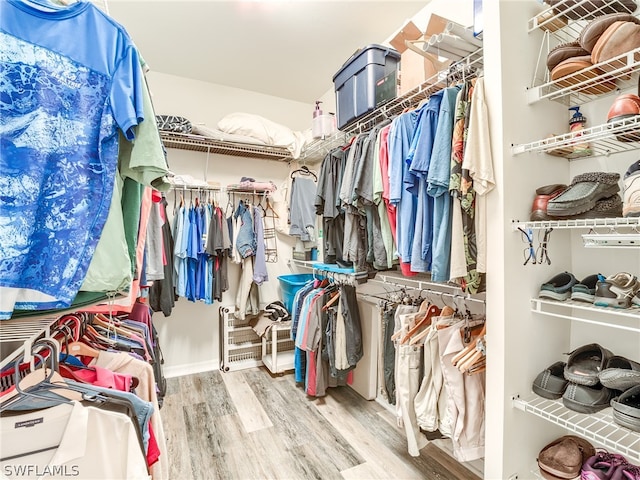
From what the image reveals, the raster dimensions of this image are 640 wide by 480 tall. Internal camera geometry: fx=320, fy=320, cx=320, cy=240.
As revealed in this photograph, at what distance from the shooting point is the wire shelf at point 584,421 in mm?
997

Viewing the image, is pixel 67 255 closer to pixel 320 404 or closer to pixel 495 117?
pixel 495 117

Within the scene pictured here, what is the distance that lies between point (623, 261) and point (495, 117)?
722 millimetres

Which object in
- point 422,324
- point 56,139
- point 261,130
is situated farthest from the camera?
point 261,130

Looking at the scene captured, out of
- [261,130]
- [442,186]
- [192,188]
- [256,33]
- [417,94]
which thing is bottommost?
[442,186]

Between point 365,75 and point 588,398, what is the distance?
1.94 metres

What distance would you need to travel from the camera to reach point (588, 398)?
1041mm

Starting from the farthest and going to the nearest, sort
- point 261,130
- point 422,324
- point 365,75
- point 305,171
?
point 305,171 → point 261,130 → point 365,75 → point 422,324

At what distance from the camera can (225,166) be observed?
3311mm

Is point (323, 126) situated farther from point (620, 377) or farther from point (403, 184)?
point (620, 377)

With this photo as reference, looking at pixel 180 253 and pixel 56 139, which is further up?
pixel 56 139

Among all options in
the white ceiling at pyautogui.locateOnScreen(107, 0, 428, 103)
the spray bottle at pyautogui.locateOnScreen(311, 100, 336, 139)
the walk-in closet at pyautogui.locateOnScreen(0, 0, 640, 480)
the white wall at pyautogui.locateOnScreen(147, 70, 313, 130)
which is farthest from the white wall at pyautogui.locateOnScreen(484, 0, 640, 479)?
the white wall at pyautogui.locateOnScreen(147, 70, 313, 130)

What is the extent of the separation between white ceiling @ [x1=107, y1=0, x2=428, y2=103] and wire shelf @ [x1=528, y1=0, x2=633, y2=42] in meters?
1.18

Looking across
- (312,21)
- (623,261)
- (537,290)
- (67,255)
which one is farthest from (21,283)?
(312,21)

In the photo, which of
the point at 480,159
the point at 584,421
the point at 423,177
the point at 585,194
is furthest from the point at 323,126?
the point at 584,421
